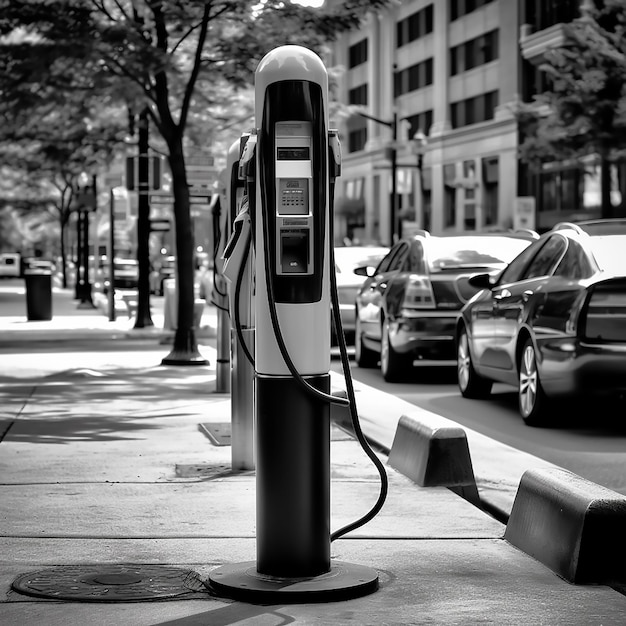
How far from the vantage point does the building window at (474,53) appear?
60688 millimetres

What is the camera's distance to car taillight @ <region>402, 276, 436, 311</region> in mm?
15148

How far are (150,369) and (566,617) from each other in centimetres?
1222

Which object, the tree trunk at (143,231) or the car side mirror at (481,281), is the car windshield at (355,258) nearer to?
the tree trunk at (143,231)

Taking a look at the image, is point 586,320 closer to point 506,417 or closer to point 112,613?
point 506,417

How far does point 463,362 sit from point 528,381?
246 centimetres

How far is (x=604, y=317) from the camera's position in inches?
416

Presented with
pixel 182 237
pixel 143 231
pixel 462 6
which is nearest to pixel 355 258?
pixel 182 237

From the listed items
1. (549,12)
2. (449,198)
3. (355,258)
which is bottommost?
(355,258)

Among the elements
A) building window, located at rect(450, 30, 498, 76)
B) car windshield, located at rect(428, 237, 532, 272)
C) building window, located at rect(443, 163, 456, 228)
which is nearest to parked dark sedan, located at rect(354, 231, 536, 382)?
car windshield, located at rect(428, 237, 532, 272)

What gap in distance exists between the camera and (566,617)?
508cm

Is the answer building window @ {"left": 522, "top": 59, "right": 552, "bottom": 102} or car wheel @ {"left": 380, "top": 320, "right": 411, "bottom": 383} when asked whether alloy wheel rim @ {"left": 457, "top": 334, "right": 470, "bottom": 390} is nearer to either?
car wheel @ {"left": 380, "top": 320, "right": 411, "bottom": 383}

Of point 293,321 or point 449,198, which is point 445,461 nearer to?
point 293,321

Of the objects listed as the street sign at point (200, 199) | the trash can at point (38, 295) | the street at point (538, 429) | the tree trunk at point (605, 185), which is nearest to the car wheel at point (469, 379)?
the street at point (538, 429)

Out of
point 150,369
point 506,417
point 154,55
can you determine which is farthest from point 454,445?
point 154,55
